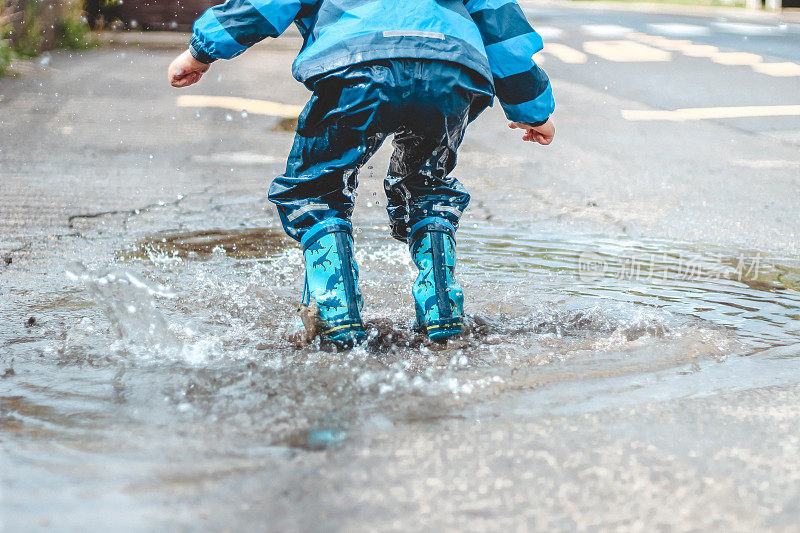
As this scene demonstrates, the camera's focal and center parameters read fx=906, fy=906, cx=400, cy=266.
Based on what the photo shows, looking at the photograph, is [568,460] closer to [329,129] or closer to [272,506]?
[272,506]

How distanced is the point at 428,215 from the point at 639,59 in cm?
823

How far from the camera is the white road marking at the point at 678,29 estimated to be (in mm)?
12594

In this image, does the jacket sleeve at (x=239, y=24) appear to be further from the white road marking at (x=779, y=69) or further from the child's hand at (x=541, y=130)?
the white road marking at (x=779, y=69)

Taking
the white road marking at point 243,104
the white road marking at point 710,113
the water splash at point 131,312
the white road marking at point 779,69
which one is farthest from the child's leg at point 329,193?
the white road marking at point 779,69

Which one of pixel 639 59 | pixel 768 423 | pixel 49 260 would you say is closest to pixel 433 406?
pixel 768 423

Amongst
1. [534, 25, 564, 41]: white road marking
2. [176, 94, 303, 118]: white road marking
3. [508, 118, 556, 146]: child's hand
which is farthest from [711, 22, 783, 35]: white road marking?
[508, 118, 556, 146]: child's hand

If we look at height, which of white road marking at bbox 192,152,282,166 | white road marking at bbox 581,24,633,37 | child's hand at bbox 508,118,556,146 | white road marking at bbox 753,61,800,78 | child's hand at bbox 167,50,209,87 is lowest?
white road marking at bbox 581,24,633,37

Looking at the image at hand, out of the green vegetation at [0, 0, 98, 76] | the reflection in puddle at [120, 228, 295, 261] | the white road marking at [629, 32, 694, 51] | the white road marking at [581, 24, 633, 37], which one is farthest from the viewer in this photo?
the white road marking at [581, 24, 633, 37]

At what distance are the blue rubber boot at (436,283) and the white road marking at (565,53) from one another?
7996 mm

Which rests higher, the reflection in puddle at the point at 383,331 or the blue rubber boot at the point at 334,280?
the blue rubber boot at the point at 334,280

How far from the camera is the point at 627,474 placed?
1.76m

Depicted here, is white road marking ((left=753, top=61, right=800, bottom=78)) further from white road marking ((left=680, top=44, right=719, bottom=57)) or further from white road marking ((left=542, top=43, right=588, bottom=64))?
white road marking ((left=542, top=43, right=588, bottom=64))

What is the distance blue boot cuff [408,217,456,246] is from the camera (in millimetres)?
2744

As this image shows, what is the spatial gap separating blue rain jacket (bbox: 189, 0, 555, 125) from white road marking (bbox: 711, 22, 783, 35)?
11119 millimetres
